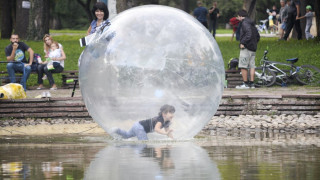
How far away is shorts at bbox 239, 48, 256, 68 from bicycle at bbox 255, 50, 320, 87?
92 centimetres

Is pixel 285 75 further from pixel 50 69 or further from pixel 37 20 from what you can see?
pixel 37 20

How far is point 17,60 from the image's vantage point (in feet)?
61.3

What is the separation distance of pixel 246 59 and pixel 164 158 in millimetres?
9105

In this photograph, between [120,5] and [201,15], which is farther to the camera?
[201,15]

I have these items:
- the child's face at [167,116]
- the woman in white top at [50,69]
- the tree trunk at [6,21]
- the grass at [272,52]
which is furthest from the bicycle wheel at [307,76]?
the tree trunk at [6,21]

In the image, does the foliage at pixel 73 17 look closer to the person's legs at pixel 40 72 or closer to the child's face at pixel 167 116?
the person's legs at pixel 40 72

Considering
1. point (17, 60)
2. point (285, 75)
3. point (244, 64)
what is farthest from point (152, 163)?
point (285, 75)

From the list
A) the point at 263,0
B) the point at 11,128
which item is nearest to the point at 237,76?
the point at 11,128

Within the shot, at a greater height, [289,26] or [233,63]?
[289,26]

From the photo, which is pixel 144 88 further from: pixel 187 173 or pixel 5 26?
pixel 5 26

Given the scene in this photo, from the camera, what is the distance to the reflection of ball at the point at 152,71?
10.9 metres

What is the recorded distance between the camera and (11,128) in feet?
46.9

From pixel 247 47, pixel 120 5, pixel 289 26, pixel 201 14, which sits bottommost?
pixel 247 47

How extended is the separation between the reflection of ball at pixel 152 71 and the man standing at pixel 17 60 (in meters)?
6.98
